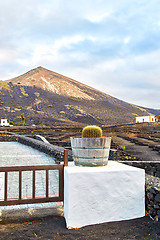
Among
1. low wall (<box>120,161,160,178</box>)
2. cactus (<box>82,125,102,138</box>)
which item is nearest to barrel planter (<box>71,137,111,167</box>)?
cactus (<box>82,125,102,138</box>)

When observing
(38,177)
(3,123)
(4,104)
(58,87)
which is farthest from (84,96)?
(38,177)

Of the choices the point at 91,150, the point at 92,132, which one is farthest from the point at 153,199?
the point at 92,132

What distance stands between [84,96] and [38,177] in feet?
369

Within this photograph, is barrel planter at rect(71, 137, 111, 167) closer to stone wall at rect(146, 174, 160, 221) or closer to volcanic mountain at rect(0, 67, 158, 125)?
stone wall at rect(146, 174, 160, 221)

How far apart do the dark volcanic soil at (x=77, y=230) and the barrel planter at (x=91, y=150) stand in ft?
3.05

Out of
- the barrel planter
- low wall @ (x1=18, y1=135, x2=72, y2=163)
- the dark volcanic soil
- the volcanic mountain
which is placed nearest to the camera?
the dark volcanic soil

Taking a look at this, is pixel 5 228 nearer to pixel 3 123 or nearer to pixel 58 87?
pixel 3 123

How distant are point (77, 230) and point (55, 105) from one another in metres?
93.4

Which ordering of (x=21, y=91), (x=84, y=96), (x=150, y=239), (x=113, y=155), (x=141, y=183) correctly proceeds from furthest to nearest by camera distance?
(x=84, y=96) → (x=21, y=91) → (x=113, y=155) → (x=141, y=183) → (x=150, y=239)

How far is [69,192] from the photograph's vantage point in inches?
132

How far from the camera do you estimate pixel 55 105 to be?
95.8 m

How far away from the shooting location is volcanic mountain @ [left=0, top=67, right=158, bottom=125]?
7756cm

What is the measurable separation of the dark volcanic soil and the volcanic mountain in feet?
208

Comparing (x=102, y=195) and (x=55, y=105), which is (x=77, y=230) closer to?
(x=102, y=195)
